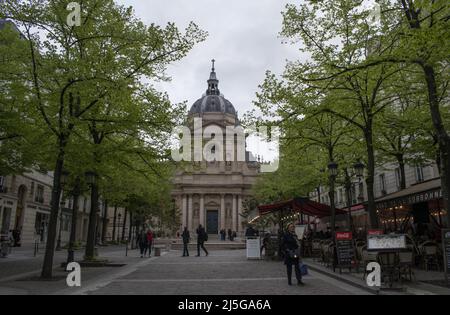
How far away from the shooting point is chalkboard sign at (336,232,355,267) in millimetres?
14664

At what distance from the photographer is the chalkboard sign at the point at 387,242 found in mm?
11297

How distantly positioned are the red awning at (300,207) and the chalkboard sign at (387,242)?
9.70m

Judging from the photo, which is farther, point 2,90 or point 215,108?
point 215,108

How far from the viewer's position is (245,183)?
275 feet

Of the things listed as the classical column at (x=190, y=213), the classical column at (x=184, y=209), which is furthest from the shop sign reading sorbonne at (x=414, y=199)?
the classical column at (x=184, y=209)

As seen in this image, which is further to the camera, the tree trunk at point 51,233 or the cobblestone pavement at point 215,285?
the tree trunk at point 51,233

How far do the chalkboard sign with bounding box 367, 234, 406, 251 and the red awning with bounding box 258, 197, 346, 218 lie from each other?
9.70 m

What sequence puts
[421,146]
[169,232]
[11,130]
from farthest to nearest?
[169,232]
[421,146]
[11,130]

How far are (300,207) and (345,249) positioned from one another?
23.5 ft

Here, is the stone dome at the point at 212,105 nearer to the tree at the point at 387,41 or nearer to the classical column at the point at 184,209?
the classical column at the point at 184,209

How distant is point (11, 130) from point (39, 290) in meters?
8.07

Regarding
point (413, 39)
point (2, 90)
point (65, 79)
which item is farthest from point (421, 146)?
point (2, 90)

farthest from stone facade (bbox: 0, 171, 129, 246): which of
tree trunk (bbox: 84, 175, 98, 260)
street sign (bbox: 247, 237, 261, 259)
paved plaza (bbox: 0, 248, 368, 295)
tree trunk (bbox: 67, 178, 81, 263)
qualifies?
paved plaza (bbox: 0, 248, 368, 295)
